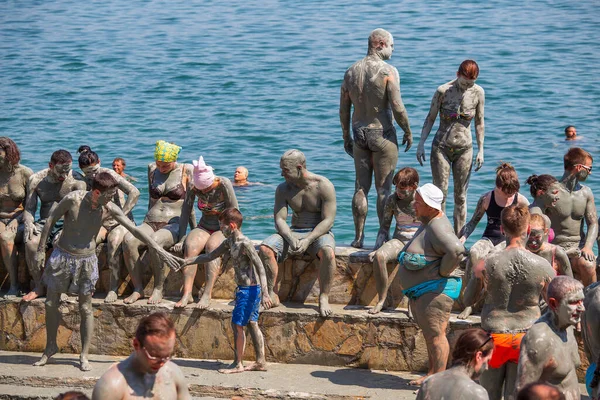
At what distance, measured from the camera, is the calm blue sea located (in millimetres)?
22578

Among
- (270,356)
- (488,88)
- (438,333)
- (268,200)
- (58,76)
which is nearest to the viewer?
(438,333)

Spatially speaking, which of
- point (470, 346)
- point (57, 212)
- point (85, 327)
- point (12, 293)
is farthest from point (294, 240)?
point (470, 346)

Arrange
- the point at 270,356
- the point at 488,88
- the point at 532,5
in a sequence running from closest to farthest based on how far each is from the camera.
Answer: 1. the point at 270,356
2. the point at 488,88
3. the point at 532,5

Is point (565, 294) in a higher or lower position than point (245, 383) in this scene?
higher

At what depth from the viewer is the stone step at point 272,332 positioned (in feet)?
36.9

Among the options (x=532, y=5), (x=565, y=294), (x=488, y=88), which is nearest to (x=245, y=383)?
(x=565, y=294)

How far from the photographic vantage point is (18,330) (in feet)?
38.9

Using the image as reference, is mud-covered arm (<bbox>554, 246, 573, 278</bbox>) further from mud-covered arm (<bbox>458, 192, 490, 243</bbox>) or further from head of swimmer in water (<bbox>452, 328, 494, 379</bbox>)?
head of swimmer in water (<bbox>452, 328, 494, 379</bbox>)

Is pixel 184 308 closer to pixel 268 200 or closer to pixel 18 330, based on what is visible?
pixel 18 330

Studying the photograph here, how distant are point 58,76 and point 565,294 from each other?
77.8 feet

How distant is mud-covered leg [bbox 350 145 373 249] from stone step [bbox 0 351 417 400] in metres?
1.42

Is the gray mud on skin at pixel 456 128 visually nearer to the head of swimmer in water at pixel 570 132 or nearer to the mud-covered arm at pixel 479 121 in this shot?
the mud-covered arm at pixel 479 121

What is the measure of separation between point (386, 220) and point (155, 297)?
91.5 inches

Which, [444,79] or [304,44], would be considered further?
[304,44]
